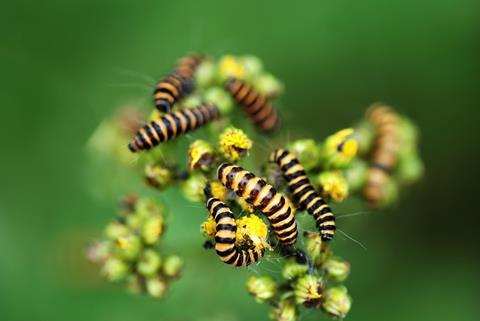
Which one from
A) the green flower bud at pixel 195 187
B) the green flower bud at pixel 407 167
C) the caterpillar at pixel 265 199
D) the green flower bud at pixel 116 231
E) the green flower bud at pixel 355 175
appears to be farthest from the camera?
the green flower bud at pixel 407 167

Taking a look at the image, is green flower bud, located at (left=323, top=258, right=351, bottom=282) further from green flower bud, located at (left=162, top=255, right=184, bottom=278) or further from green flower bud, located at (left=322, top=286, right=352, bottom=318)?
green flower bud, located at (left=162, top=255, right=184, bottom=278)

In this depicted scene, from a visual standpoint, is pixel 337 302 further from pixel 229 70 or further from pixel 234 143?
pixel 229 70

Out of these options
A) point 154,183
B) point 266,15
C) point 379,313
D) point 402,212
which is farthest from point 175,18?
point 379,313

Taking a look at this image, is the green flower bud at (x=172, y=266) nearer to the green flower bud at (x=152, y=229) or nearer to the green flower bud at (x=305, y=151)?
the green flower bud at (x=152, y=229)

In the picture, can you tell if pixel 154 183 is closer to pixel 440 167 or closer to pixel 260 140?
pixel 260 140

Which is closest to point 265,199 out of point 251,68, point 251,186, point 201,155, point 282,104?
point 251,186

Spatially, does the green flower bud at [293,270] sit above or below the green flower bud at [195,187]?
below

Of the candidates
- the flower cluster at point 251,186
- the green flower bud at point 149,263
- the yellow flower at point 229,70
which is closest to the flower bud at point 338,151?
the flower cluster at point 251,186

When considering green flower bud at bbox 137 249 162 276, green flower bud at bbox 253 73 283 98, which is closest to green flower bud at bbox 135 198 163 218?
green flower bud at bbox 137 249 162 276
